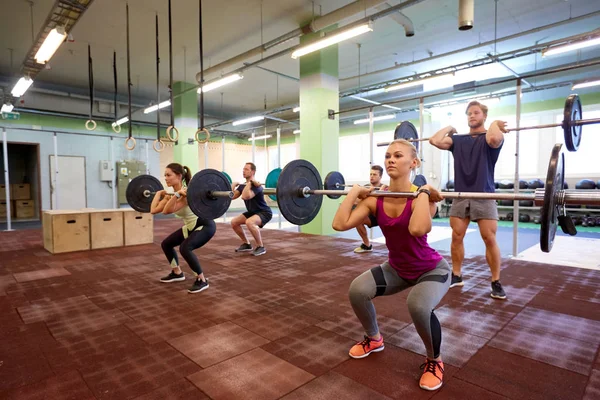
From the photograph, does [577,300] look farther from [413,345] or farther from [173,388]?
[173,388]

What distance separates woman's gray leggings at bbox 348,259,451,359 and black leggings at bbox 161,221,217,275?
1728mm

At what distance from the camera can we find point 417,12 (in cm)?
572

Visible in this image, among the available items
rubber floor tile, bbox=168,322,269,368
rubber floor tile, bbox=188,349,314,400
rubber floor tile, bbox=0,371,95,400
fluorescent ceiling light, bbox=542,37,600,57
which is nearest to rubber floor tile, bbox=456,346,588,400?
rubber floor tile, bbox=188,349,314,400

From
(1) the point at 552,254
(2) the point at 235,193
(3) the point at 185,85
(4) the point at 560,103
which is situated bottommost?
(1) the point at 552,254

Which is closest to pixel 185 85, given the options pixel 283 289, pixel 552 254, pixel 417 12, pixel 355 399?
pixel 417 12

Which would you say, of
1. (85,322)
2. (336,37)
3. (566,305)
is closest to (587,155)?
(336,37)

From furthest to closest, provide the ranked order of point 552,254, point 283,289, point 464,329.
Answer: point 552,254, point 283,289, point 464,329

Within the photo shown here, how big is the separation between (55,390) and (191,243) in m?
1.56

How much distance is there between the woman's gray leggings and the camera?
5.04ft

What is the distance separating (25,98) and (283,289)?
10187mm

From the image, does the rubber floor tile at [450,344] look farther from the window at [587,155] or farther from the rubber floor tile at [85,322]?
the window at [587,155]

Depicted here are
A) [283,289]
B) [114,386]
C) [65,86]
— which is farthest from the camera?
[65,86]

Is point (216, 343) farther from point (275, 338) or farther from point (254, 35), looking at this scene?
point (254, 35)

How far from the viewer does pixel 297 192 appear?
2.52 m
